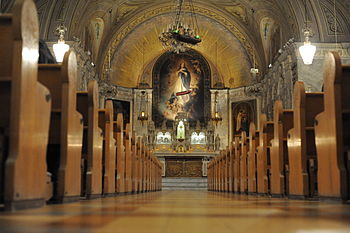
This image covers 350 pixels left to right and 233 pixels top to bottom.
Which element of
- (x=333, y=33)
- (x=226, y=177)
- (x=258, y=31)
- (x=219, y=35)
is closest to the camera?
(x=226, y=177)

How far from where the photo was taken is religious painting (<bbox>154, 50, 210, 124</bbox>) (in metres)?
23.6

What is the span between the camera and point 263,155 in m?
7.66

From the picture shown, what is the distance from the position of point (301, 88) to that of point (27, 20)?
3.57m

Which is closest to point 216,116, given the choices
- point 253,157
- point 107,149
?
point 253,157

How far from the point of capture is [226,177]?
12.8 meters

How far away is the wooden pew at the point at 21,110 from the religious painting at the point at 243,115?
1950 centimetres

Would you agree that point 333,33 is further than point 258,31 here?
No

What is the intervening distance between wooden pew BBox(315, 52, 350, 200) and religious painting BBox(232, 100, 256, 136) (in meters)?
17.6

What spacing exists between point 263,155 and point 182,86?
1645cm

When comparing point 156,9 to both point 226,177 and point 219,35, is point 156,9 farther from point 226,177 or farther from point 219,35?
point 226,177

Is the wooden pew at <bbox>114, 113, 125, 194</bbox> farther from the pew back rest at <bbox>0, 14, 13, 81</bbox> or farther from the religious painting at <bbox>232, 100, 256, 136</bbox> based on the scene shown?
the religious painting at <bbox>232, 100, 256, 136</bbox>

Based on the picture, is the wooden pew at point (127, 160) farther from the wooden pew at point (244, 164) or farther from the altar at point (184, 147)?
the altar at point (184, 147)

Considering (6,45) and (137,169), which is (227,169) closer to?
(137,169)

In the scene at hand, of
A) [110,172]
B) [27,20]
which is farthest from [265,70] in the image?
[27,20]
